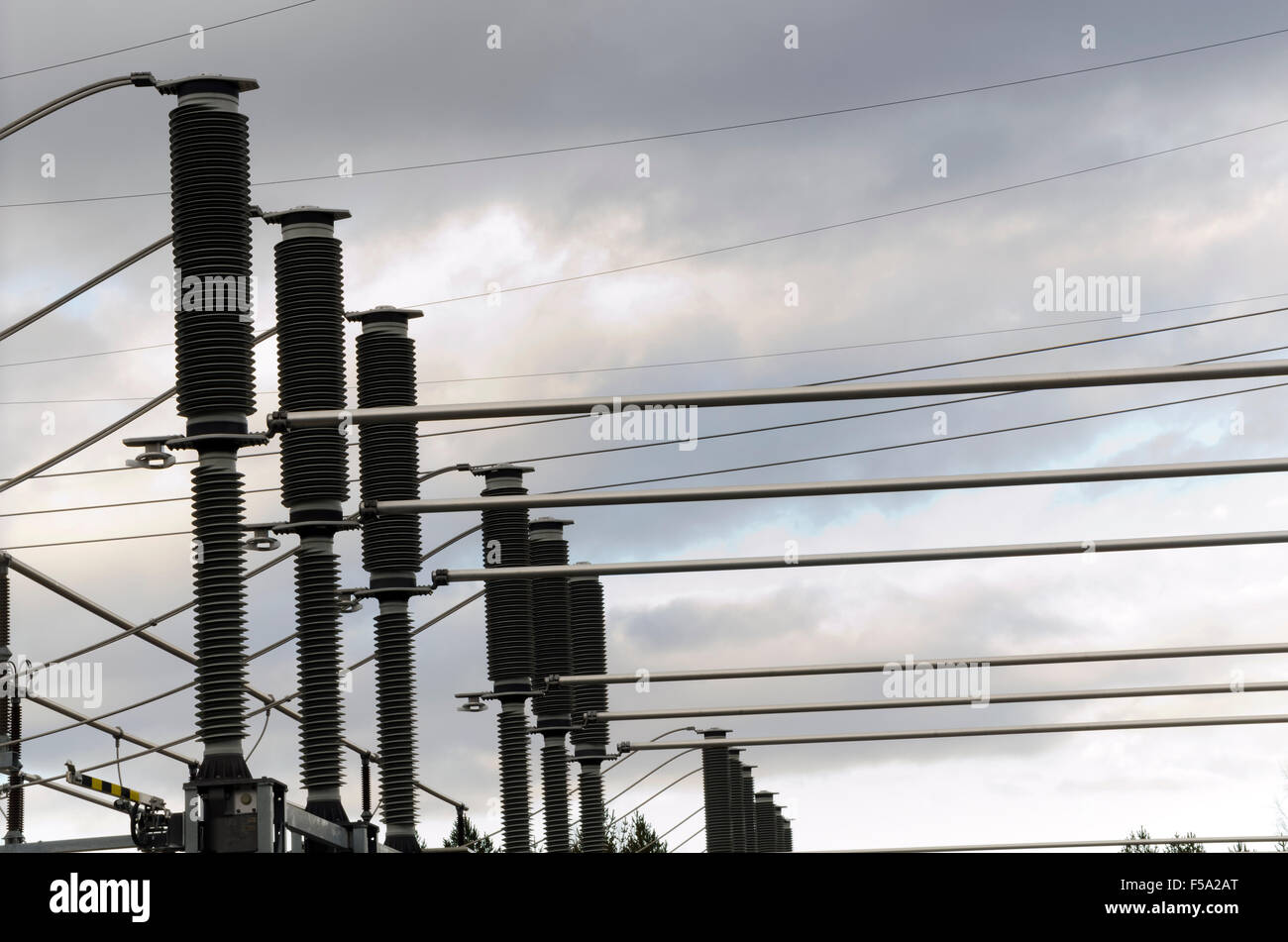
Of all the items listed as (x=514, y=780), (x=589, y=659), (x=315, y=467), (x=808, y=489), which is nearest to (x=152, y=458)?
(x=315, y=467)

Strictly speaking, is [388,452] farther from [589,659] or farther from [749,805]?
[749,805]

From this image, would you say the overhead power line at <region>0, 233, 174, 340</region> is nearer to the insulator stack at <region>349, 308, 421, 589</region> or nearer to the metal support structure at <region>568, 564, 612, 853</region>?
the insulator stack at <region>349, 308, 421, 589</region>

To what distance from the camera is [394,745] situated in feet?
57.4

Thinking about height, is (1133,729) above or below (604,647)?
below

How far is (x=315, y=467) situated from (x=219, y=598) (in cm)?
255

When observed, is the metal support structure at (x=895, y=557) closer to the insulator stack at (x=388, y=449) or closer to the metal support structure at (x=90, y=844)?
the insulator stack at (x=388, y=449)

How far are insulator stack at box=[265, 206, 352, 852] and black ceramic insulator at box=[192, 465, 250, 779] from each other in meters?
2.00

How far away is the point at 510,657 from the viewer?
22.9 metres

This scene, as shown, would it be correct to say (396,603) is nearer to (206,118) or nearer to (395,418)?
(395,418)

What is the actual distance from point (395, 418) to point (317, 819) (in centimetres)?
316

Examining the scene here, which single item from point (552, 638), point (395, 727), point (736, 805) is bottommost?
point (736, 805)

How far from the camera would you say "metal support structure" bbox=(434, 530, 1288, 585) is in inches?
663

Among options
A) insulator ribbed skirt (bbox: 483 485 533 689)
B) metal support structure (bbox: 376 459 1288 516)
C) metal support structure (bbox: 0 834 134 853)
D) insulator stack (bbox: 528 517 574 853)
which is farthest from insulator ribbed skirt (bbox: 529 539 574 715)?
metal support structure (bbox: 376 459 1288 516)

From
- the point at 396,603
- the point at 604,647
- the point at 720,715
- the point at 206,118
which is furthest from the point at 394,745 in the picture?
the point at 604,647
